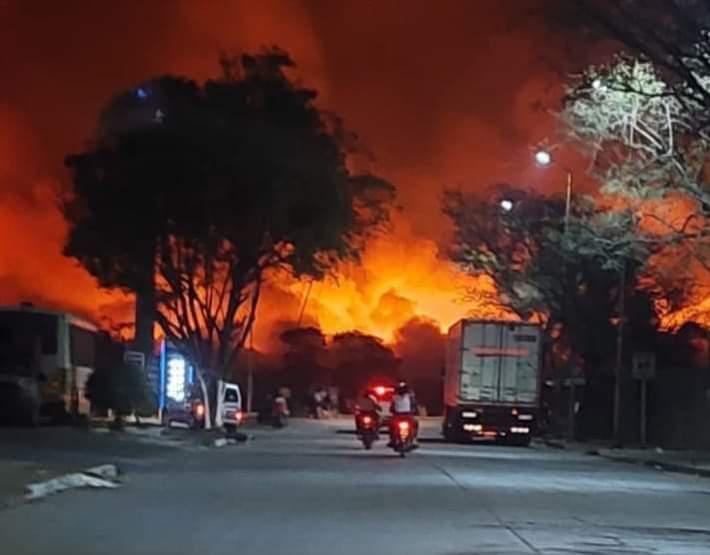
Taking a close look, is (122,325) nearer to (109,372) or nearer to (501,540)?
(109,372)

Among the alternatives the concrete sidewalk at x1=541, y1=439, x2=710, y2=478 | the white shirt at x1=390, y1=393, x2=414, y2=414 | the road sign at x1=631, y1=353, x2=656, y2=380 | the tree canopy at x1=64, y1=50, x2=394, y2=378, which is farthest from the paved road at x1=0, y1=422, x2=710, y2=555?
the tree canopy at x1=64, y1=50, x2=394, y2=378

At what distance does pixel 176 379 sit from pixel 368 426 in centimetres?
1947

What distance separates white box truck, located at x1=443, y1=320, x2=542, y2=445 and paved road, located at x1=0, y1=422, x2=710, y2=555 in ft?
65.2

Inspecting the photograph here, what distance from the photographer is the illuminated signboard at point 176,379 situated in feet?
212

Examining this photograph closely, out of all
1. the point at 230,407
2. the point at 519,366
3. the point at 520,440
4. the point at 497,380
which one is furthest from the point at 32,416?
the point at 520,440

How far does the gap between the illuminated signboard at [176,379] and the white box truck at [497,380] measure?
1109cm

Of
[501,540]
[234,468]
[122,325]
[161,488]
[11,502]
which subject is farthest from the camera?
[122,325]

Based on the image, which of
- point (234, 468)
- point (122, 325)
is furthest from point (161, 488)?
point (122, 325)

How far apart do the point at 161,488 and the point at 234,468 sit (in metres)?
7.56

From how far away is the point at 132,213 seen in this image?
57.8m

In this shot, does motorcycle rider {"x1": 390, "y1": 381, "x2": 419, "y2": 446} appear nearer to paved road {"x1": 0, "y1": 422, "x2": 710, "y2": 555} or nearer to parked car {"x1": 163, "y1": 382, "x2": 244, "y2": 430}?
paved road {"x1": 0, "y1": 422, "x2": 710, "y2": 555}

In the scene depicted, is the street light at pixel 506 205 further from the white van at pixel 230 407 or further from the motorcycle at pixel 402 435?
the motorcycle at pixel 402 435

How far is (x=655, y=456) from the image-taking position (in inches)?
1980

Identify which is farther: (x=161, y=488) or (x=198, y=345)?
(x=198, y=345)
